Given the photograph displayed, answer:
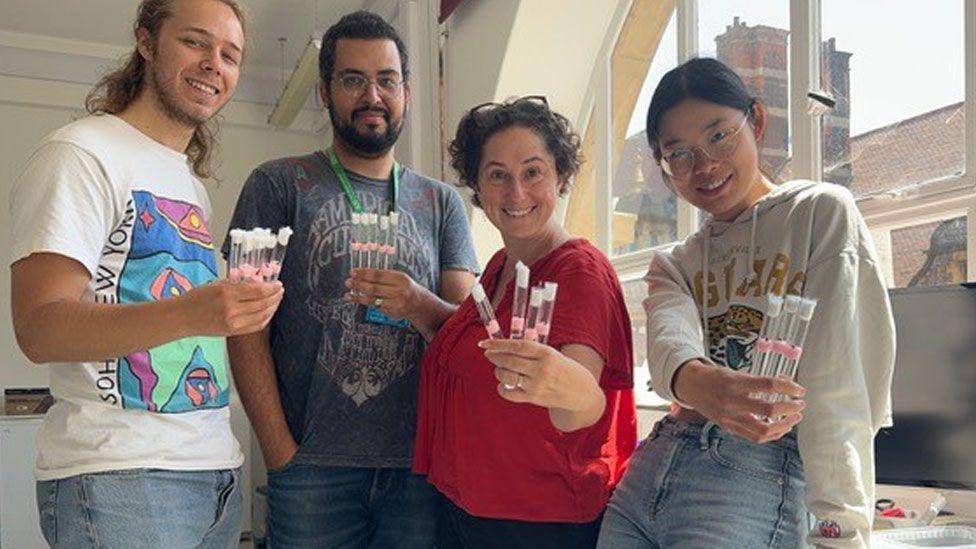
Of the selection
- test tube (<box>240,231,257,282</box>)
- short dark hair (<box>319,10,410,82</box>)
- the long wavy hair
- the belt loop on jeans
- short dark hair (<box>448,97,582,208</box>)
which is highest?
short dark hair (<box>319,10,410,82</box>)

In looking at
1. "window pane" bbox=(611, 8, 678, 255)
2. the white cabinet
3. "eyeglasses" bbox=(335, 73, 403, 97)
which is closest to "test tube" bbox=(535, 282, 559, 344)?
"eyeglasses" bbox=(335, 73, 403, 97)

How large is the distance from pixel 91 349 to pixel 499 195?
2.40ft

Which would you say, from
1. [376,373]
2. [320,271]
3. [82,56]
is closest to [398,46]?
[320,271]

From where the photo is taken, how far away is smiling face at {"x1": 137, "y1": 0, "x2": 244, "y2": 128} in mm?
1403

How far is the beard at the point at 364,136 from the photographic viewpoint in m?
1.74

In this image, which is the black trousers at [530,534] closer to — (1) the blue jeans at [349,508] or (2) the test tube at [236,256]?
(1) the blue jeans at [349,508]

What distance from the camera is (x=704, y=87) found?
1.27m

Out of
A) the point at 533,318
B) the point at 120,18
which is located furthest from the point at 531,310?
the point at 120,18

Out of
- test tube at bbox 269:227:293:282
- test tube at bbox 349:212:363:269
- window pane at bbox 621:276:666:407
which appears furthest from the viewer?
window pane at bbox 621:276:666:407

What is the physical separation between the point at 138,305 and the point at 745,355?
0.92m

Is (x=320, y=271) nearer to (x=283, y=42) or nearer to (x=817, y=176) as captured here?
(x=817, y=176)

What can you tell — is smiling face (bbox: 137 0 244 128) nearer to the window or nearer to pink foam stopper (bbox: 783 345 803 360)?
the window

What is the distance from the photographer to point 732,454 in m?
1.14

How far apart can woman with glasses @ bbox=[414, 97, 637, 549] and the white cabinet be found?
4014 mm
